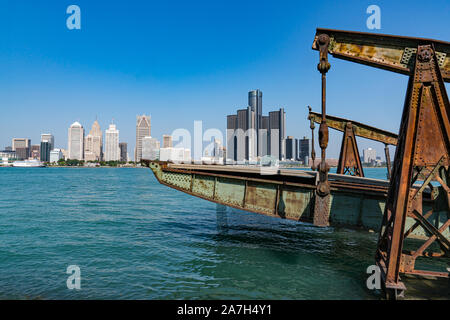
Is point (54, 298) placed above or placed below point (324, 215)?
below

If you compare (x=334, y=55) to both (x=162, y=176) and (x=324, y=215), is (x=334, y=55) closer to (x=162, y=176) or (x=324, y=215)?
(x=324, y=215)

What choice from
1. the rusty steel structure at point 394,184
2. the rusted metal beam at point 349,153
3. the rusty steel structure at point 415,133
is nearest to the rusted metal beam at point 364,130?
the rusted metal beam at point 349,153

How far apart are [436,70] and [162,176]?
1286 cm

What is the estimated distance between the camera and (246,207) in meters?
Answer: 13.4

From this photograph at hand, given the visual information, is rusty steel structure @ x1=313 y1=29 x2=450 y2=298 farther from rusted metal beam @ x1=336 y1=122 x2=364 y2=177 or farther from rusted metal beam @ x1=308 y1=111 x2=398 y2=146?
rusted metal beam @ x1=308 y1=111 x2=398 y2=146

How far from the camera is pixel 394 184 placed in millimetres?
8992

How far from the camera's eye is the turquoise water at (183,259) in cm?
982

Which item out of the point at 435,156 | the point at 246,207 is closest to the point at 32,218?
the point at 246,207

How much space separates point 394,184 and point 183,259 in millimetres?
9884

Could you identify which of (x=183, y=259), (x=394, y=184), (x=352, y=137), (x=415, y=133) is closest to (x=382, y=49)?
(x=415, y=133)

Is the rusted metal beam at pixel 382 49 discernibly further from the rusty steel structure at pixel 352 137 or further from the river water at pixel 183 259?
the rusty steel structure at pixel 352 137

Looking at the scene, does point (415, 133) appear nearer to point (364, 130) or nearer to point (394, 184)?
point (394, 184)
